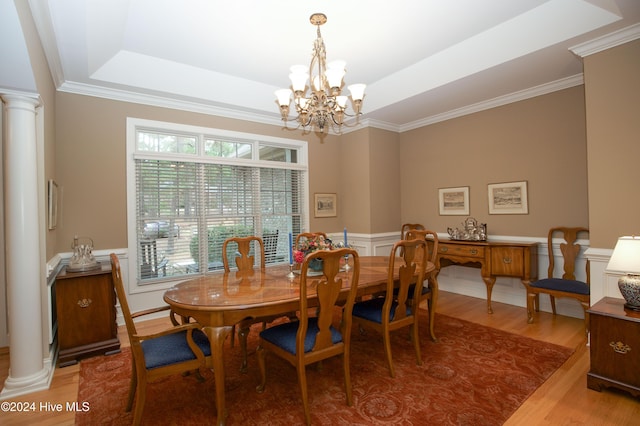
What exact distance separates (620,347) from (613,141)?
1.66 meters

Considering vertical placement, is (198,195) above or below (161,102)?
below

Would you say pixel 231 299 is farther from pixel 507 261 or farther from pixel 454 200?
pixel 454 200

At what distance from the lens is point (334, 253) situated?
6.27 ft

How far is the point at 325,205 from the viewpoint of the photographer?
5285mm

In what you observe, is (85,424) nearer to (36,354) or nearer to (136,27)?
(36,354)

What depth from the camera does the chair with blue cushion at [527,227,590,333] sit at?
3146 mm

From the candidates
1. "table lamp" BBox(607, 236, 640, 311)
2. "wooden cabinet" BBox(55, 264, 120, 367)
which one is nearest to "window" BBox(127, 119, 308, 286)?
"wooden cabinet" BBox(55, 264, 120, 367)

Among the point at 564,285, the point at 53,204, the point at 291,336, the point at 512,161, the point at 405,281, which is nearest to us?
the point at 291,336

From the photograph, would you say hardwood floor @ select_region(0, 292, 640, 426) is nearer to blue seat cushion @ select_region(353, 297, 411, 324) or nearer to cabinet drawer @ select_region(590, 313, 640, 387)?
cabinet drawer @ select_region(590, 313, 640, 387)

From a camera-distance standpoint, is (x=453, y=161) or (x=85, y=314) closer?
(x=85, y=314)

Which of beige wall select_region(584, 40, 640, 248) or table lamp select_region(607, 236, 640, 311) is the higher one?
beige wall select_region(584, 40, 640, 248)

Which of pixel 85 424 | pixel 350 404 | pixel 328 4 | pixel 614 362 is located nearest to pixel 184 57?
pixel 328 4

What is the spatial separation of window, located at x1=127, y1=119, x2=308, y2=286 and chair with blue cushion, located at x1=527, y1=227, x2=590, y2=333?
3.22m

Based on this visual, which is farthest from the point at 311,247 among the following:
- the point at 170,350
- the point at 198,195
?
the point at 198,195
